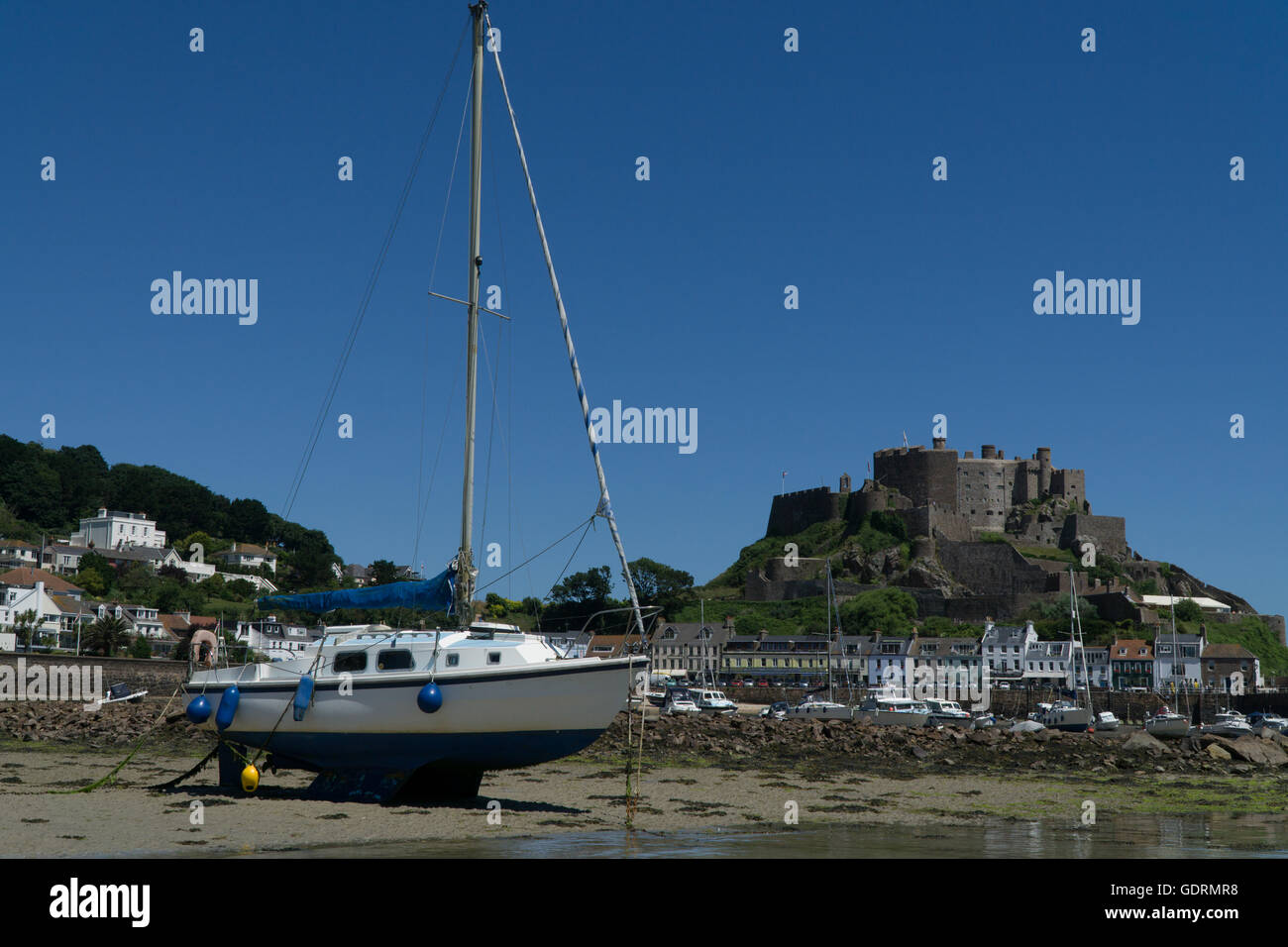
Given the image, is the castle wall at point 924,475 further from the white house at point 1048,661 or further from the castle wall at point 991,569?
the white house at point 1048,661

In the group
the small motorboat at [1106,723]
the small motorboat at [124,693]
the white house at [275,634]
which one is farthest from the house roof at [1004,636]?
the small motorboat at [124,693]

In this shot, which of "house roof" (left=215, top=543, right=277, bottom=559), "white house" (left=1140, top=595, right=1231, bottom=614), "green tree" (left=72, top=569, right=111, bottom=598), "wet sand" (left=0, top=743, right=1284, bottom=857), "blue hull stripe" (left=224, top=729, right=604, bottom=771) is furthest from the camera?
"house roof" (left=215, top=543, right=277, bottom=559)

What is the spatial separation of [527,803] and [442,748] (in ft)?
8.40

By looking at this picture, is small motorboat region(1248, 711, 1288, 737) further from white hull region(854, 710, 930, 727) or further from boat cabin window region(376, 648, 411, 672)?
boat cabin window region(376, 648, 411, 672)

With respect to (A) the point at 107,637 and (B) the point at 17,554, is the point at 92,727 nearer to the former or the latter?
(A) the point at 107,637

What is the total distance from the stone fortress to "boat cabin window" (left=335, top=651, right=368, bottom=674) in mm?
101025

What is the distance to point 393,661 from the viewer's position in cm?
1683

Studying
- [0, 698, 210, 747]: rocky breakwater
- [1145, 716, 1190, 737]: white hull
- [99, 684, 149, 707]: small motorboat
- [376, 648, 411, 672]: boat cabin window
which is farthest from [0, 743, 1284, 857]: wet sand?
[1145, 716, 1190, 737]: white hull

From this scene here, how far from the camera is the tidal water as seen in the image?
13.4 metres

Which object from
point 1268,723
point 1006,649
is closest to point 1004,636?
point 1006,649

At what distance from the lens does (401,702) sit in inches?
648

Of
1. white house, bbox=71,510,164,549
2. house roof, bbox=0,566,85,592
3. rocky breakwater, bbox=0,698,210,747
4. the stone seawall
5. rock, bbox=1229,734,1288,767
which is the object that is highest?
white house, bbox=71,510,164,549
